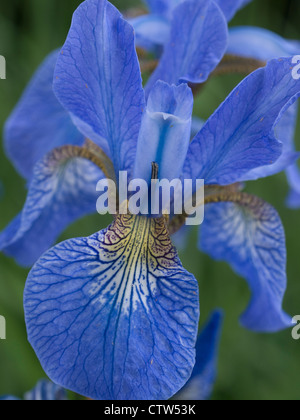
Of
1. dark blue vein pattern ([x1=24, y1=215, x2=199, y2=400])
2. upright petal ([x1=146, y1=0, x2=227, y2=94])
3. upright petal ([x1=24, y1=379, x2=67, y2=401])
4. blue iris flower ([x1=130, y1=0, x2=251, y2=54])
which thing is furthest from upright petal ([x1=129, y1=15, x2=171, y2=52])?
upright petal ([x1=24, y1=379, x2=67, y2=401])

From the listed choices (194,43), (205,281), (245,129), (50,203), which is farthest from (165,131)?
(205,281)

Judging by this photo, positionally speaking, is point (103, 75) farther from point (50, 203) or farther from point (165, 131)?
point (50, 203)

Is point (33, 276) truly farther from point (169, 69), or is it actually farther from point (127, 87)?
point (169, 69)

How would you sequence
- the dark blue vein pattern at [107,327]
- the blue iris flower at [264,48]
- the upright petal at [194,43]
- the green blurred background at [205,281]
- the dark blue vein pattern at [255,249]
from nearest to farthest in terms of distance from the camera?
the dark blue vein pattern at [107,327]
the upright petal at [194,43]
the dark blue vein pattern at [255,249]
the blue iris flower at [264,48]
the green blurred background at [205,281]

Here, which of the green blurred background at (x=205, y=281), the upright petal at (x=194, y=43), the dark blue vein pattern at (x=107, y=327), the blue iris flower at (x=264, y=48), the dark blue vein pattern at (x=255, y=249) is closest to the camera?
the dark blue vein pattern at (x=107, y=327)

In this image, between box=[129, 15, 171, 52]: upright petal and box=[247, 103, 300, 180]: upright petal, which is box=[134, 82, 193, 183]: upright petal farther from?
box=[129, 15, 171, 52]: upright petal

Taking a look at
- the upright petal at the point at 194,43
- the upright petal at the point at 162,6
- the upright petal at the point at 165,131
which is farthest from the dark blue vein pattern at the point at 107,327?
the upright petal at the point at 162,6

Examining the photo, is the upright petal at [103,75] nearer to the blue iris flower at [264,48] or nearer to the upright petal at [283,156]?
the upright petal at [283,156]
